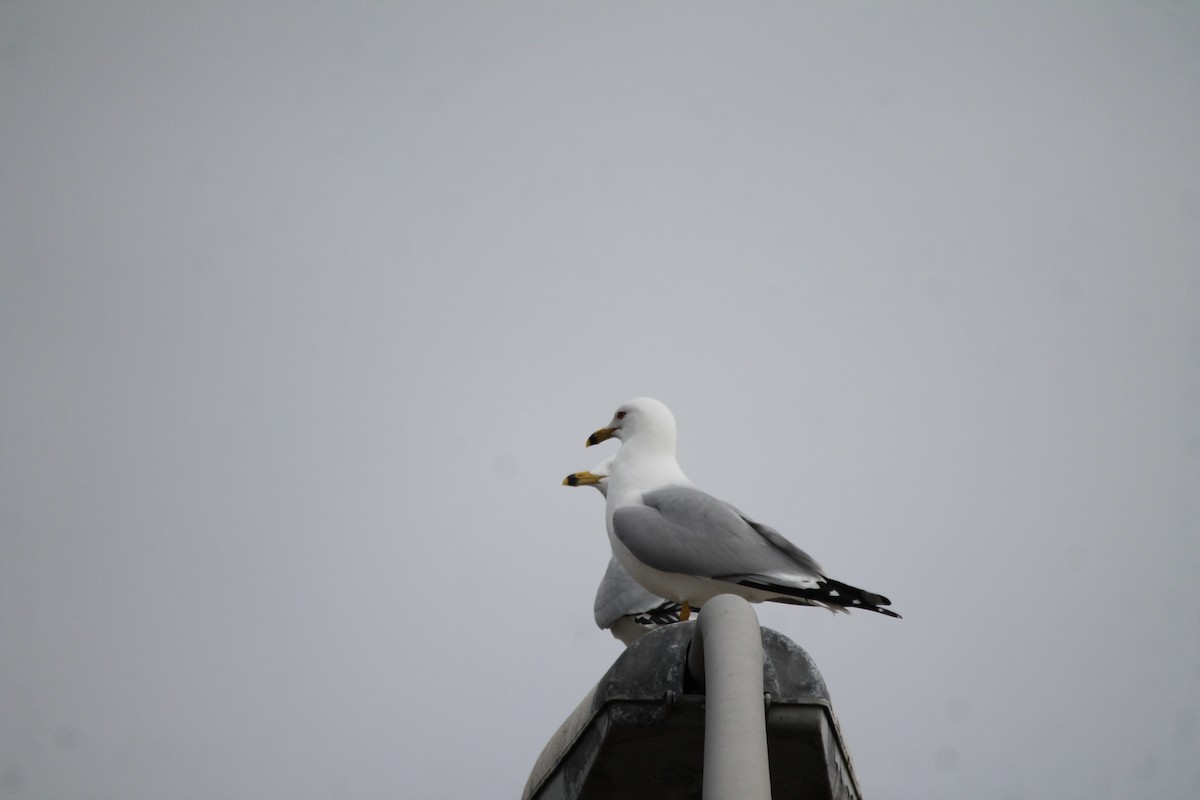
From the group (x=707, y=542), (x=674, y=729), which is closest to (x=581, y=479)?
(x=707, y=542)

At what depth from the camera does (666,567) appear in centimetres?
468

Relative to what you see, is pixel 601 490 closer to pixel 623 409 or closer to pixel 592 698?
pixel 623 409

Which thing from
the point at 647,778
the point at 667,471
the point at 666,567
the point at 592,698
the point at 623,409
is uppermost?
the point at 623,409

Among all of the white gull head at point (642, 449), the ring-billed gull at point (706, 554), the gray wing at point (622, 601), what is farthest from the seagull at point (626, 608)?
the ring-billed gull at point (706, 554)

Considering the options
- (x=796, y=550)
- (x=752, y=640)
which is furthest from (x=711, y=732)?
(x=796, y=550)

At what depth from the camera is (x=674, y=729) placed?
6.38ft

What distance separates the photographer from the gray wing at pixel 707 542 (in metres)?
4.56

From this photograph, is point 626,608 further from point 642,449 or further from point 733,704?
point 733,704

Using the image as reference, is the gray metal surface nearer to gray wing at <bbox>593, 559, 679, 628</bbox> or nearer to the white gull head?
the white gull head

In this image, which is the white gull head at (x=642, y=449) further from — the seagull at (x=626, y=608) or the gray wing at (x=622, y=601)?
the gray wing at (x=622, y=601)

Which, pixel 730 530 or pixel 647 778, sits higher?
pixel 730 530

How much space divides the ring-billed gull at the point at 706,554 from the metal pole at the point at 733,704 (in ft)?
8.50

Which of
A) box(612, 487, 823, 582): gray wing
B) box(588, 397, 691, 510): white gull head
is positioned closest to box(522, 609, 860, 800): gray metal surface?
box(612, 487, 823, 582): gray wing

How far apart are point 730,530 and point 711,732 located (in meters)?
3.31
